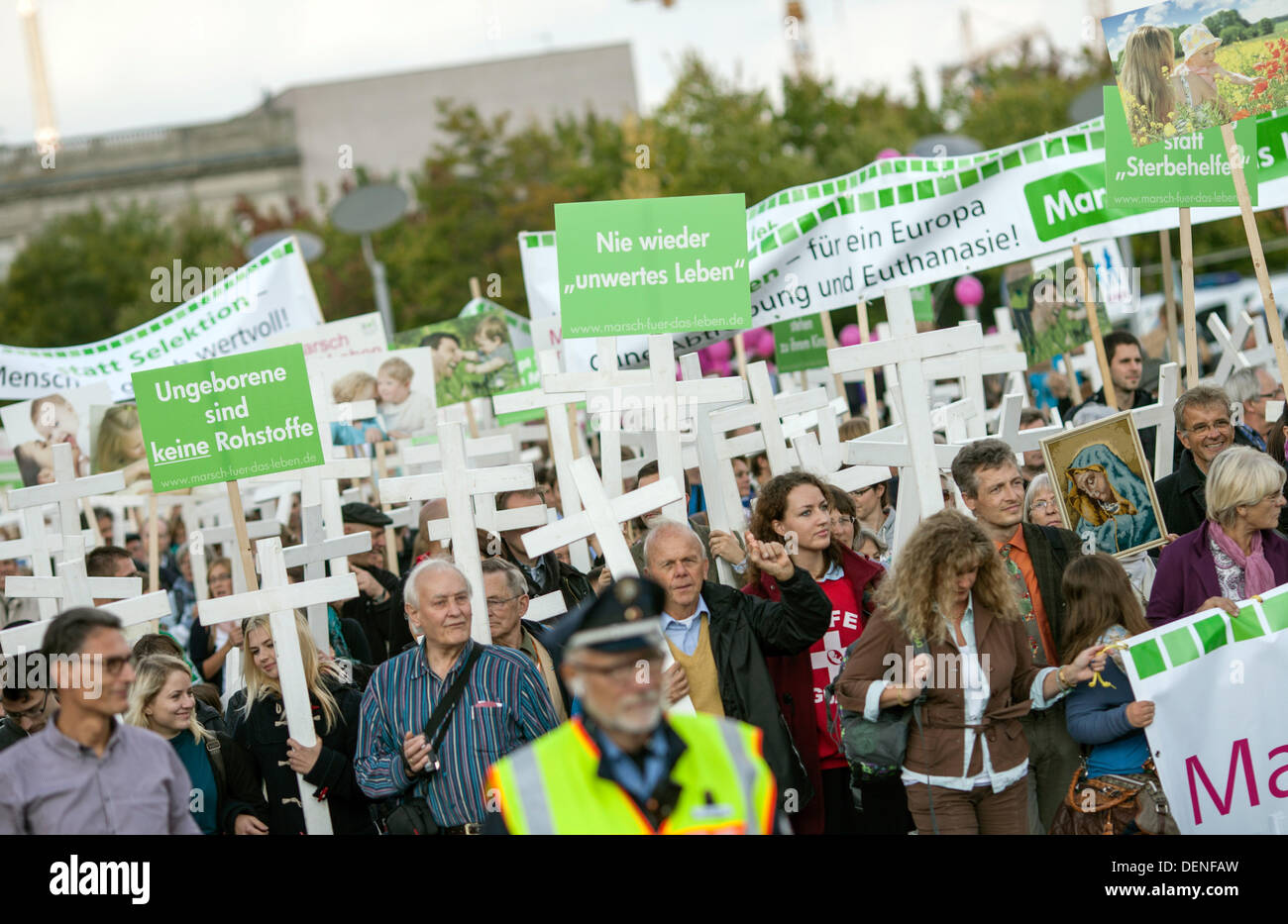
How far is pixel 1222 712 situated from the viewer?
495 centimetres

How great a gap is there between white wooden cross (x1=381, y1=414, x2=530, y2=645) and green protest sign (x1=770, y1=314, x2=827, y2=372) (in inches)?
172

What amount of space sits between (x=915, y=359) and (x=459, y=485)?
1.92 metres

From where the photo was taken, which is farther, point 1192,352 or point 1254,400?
point 1254,400

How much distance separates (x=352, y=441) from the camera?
30.8 ft

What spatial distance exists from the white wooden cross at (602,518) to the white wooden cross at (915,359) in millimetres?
977

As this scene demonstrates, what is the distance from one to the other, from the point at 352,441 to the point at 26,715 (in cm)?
390

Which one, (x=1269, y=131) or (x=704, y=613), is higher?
(x=1269, y=131)

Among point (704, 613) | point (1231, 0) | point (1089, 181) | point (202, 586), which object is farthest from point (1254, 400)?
point (202, 586)

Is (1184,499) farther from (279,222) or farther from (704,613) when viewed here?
(279,222)

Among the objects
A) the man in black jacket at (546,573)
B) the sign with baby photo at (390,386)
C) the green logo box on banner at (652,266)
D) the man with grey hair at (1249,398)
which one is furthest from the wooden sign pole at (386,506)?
the man with grey hair at (1249,398)

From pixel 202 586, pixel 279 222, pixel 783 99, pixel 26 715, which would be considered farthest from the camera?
pixel 279 222

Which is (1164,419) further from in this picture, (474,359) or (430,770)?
(474,359)

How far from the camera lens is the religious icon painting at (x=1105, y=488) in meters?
6.09

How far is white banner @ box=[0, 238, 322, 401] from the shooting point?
10.2 m
